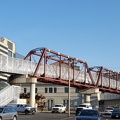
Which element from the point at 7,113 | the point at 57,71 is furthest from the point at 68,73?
the point at 7,113

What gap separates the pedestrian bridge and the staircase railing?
10.2ft

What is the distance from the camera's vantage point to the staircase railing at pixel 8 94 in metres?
59.4

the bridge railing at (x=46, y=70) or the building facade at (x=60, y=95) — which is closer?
the bridge railing at (x=46, y=70)

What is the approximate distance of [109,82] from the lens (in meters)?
102

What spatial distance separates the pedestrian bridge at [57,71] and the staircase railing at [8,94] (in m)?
3.10

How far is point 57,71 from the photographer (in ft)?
254

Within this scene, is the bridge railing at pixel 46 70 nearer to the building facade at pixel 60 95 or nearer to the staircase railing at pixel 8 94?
the staircase railing at pixel 8 94

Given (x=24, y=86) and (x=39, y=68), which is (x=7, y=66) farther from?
(x=24, y=86)

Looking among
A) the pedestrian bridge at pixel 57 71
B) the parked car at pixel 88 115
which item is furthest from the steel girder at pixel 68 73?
the parked car at pixel 88 115

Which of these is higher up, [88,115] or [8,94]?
[8,94]

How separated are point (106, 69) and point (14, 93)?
46073 mm

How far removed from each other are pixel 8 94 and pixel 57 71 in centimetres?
1870

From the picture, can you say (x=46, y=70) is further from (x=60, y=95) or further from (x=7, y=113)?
(x=60, y=95)

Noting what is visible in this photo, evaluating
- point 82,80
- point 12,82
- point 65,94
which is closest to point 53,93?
point 65,94
